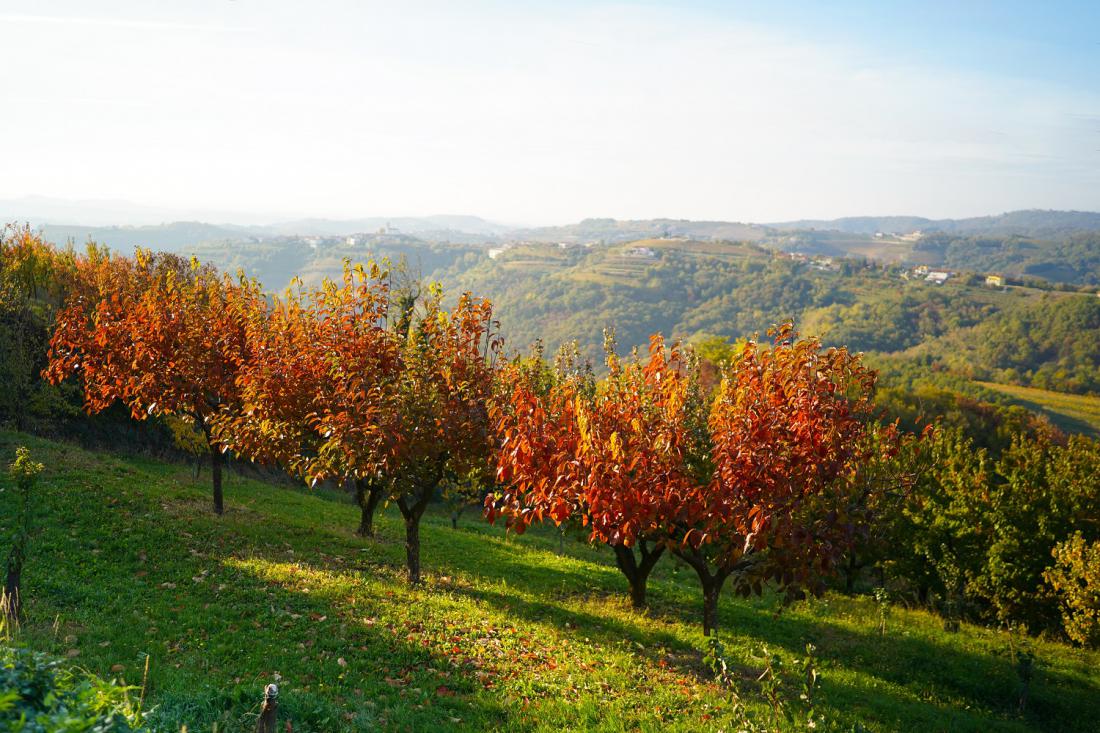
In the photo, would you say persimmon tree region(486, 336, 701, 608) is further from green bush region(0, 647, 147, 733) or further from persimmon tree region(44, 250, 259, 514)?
persimmon tree region(44, 250, 259, 514)

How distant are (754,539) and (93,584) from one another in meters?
14.7

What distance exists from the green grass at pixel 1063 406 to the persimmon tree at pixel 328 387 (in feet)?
485

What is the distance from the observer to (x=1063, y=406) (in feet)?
457

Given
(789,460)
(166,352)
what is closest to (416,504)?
(789,460)

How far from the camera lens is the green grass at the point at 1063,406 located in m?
127

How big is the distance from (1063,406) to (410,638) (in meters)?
170

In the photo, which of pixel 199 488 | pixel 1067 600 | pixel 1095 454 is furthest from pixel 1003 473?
pixel 199 488

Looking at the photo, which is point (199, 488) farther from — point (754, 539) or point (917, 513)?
point (917, 513)

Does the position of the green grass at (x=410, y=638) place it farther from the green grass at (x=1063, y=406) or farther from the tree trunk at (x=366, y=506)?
the green grass at (x=1063, y=406)

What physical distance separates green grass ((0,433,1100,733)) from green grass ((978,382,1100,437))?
12969 centimetres

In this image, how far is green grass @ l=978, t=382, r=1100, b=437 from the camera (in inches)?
5010

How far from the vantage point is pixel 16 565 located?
12.0 m

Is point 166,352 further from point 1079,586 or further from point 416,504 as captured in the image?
point 1079,586

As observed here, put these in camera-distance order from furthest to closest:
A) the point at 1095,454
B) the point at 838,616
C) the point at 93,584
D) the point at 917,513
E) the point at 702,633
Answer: the point at 1095,454 → the point at 917,513 → the point at 838,616 → the point at 702,633 → the point at 93,584
